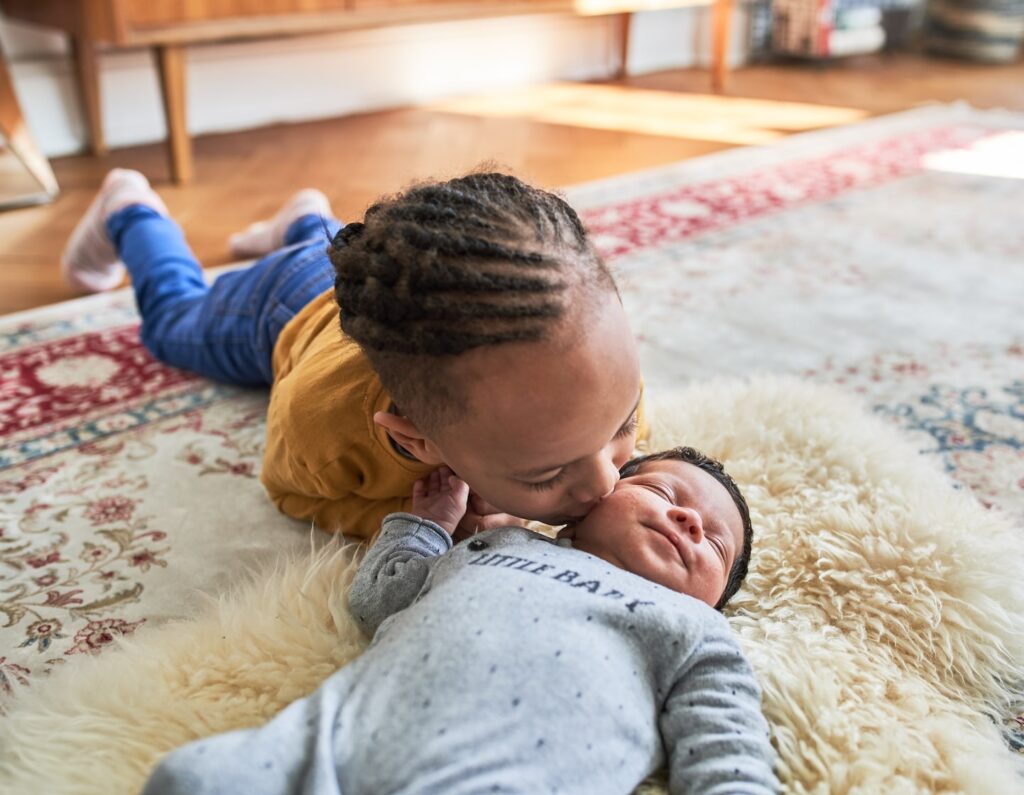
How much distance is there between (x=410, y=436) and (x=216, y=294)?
1.83 ft

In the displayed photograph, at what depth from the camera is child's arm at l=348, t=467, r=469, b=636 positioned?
2.44ft

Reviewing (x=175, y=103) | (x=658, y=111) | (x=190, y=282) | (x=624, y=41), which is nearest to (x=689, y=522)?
(x=190, y=282)

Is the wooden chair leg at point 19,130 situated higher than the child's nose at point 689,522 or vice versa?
the wooden chair leg at point 19,130

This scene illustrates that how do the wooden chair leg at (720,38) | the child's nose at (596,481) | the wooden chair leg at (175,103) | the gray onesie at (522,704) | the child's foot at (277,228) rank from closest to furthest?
the gray onesie at (522,704) < the child's nose at (596,481) < the child's foot at (277,228) < the wooden chair leg at (175,103) < the wooden chair leg at (720,38)

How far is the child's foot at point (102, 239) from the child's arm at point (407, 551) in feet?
2.48

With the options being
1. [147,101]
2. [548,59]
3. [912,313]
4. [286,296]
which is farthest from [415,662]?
[548,59]

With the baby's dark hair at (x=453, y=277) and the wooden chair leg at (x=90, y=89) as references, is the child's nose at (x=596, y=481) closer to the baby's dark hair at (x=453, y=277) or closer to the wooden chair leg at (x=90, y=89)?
the baby's dark hair at (x=453, y=277)

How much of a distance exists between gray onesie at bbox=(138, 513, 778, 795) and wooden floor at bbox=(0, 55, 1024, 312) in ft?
3.51

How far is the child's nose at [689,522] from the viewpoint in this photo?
74 centimetres

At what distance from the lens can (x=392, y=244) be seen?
653mm

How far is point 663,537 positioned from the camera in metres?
0.73

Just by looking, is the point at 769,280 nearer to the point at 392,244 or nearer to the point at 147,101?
the point at 392,244

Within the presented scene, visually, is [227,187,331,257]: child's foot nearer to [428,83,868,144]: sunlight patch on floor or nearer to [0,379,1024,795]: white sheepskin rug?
[0,379,1024,795]: white sheepskin rug

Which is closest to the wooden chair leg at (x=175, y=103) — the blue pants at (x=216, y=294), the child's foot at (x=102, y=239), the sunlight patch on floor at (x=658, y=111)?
the child's foot at (x=102, y=239)
